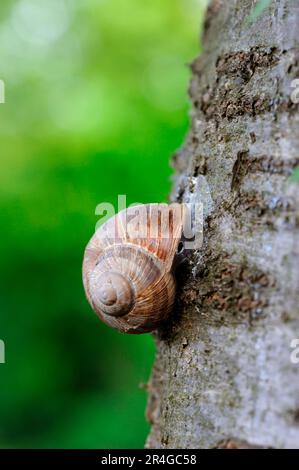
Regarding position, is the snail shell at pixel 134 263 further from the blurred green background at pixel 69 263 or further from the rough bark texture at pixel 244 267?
the blurred green background at pixel 69 263

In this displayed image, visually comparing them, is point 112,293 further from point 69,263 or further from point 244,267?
point 69,263

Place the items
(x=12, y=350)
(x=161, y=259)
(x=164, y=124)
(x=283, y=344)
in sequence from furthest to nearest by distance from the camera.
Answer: (x=164, y=124) < (x=12, y=350) < (x=161, y=259) < (x=283, y=344)

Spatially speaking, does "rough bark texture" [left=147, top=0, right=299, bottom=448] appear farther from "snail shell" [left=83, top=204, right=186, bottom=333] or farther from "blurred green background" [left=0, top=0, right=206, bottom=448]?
"blurred green background" [left=0, top=0, right=206, bottom=448]

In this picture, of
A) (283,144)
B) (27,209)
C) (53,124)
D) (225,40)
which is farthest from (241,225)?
(53,124)

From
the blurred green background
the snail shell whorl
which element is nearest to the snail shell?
the snail shell whorl

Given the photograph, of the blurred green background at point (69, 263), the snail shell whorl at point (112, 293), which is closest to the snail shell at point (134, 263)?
the snail shell whorl at point (112, 293)

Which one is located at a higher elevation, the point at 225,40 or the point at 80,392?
the point at 225,40

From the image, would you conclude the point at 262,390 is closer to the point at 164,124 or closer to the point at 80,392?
the point at 80,392

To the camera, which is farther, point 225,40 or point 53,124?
point 53,124
